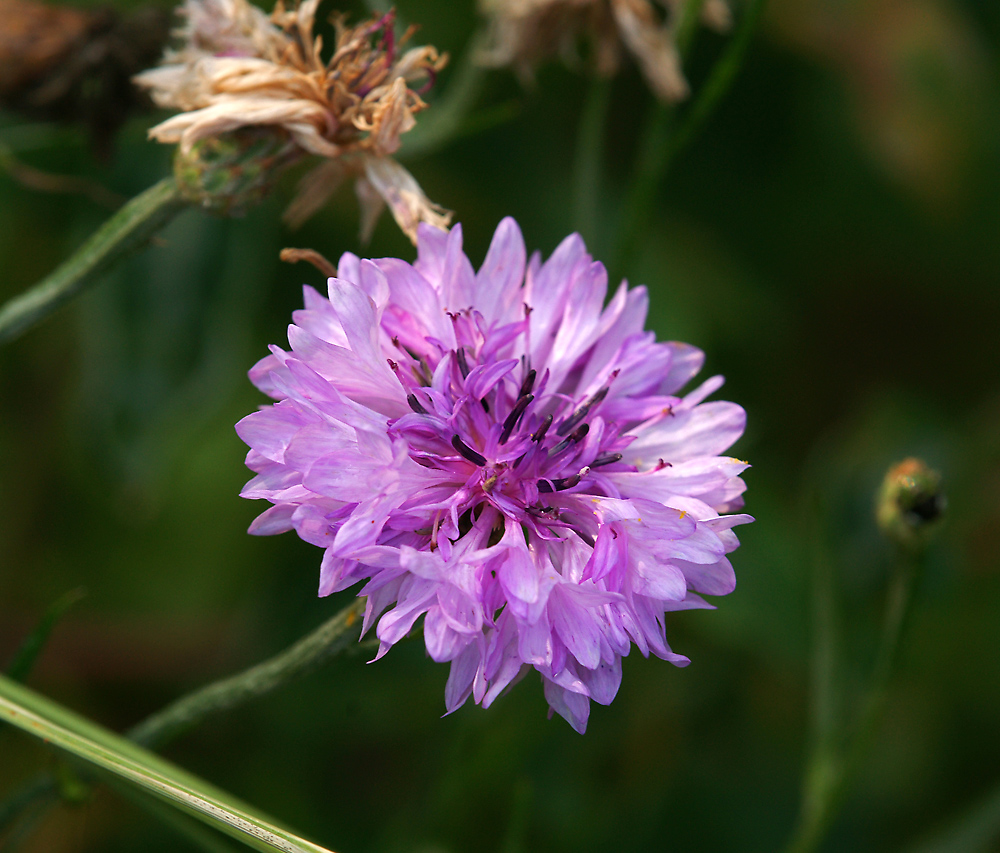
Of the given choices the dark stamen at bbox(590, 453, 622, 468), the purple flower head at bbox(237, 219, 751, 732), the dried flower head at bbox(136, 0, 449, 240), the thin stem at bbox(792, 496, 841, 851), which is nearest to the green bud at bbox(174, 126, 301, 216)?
the dried flower head at bbox(136, 0, 449, 240)

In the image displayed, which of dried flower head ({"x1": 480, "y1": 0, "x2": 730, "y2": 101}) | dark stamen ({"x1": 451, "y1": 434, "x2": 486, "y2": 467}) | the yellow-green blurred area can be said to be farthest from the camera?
the yellow-green blurred area

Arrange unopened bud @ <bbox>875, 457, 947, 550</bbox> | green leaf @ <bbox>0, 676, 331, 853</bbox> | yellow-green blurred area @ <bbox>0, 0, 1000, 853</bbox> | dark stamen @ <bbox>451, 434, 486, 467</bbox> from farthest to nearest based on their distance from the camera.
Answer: yellow-green blurred area @ <bbox>0, 0, 1000, 853</bbox> → unopened bud @ <bbox>875, 457, 947, 550</bbox> → dark stamen @ <bbox>451, 434, 486, 467</bbox> → green leaf @ <bbox>0, 676, 331, 853</bbox>

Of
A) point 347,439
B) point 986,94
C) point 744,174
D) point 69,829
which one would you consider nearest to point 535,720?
point 347,439

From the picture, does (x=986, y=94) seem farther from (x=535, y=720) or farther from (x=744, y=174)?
(x=535, y=720)

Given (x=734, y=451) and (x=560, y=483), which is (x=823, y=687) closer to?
(x=734, y=451)

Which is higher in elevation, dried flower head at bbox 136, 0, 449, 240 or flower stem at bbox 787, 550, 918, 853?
dried flower head at bbox 136, 0, 449, 240

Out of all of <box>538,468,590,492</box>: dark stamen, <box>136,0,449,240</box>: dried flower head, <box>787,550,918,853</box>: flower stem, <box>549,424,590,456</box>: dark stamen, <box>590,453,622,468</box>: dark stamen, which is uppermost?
<box>136,0,449,240</box>: dried flower head

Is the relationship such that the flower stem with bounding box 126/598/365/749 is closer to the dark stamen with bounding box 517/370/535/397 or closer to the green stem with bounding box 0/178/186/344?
the dark stamen with bounding box 517/370/535/397
